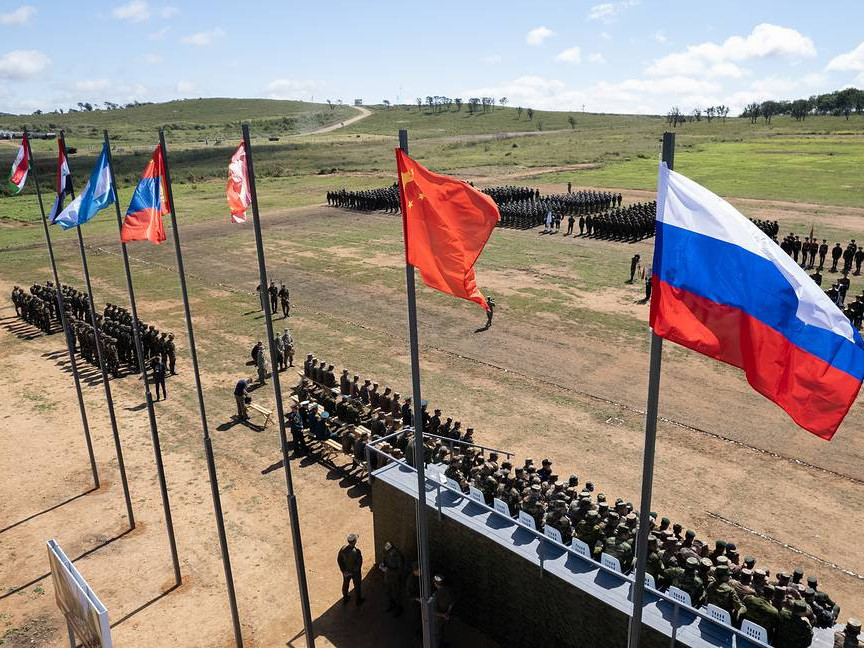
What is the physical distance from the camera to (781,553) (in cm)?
1152

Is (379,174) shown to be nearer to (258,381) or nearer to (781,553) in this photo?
(258,381)

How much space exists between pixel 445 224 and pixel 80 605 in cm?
569

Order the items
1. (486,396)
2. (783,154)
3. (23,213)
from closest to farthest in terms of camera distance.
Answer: (486,396) < (23,213) < (783,154)

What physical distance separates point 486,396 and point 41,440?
11.8 m

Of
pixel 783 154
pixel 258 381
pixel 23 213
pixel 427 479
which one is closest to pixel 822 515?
pixel 427 479

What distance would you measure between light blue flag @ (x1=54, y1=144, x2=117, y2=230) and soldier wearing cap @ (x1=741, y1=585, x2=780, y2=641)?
40.2 ft

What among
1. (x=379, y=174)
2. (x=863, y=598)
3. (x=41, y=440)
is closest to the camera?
(x=863, y=598)

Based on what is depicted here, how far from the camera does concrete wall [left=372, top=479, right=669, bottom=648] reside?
328 inches

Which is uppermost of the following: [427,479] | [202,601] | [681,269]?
[681,269]

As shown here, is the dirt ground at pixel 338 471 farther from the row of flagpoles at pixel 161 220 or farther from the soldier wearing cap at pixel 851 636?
the soldier wearing cap at pixel 851 636

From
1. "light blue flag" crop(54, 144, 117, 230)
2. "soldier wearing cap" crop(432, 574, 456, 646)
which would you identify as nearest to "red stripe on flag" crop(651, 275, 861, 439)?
"soldier wearing cap" crop(432, 574, 456, 646)

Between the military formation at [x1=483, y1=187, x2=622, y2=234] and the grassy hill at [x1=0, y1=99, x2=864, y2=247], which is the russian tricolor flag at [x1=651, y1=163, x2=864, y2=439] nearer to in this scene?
the military formation at [x1=483, y1=187, x2=622, y2=234]

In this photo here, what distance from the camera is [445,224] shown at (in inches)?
258

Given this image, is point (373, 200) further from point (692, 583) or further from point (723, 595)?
point (723, 595)
